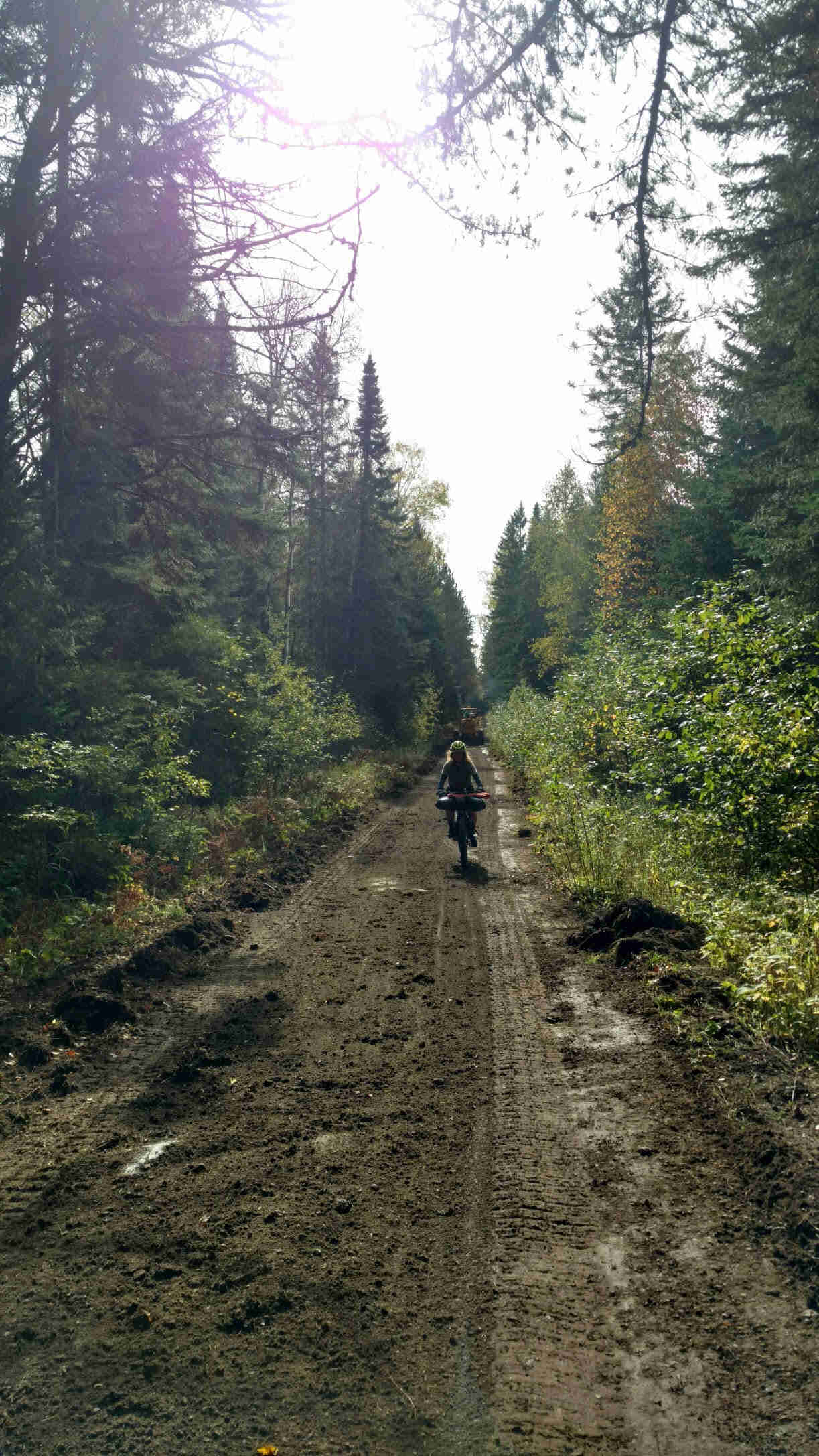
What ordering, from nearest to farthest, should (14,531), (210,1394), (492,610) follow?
1. (210,1394)
2. (14,531)
3. (492,610)

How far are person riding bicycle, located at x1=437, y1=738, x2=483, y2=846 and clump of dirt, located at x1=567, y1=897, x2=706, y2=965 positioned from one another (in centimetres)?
459

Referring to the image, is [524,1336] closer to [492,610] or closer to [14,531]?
[14,531]

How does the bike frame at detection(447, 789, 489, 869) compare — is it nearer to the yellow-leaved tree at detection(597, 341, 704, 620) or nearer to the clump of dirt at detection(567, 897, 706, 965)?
the clump of dirt at detection(567, 897, 706, 965)

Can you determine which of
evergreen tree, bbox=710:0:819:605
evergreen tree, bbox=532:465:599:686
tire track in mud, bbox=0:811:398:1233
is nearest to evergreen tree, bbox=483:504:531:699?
evergreen tree, bbox=532:465:599:686

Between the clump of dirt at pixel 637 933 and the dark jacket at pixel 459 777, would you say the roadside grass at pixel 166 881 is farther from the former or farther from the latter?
the clump of dirt at pixel 637 933

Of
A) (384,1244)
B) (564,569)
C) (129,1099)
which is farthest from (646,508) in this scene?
(384,1244)

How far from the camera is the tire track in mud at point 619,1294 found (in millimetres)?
2734

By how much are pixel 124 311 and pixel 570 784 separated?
8439mm

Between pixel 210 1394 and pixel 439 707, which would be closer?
pixel 210 1394

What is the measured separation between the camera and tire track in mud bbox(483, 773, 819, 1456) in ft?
8.97

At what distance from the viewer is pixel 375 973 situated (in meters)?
7.82

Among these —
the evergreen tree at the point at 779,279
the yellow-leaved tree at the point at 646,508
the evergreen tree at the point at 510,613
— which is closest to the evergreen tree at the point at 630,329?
the evergreen tree at the point at 779,279

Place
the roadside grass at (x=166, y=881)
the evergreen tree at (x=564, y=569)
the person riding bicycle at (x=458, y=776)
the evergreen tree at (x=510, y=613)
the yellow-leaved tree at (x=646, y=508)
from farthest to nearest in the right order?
1. the evergreen tree at (x=510, y=613)
2. the evergreen tree at (x=564, y=569)
3. the yellow-leaved tree at (x=646, y=508)
4. the person riding bicycle at (x=458, y=776)
5. the roadside grass at (x=166, y=881)

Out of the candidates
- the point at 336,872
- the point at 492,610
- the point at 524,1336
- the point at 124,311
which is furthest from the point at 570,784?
the point at 492,610
